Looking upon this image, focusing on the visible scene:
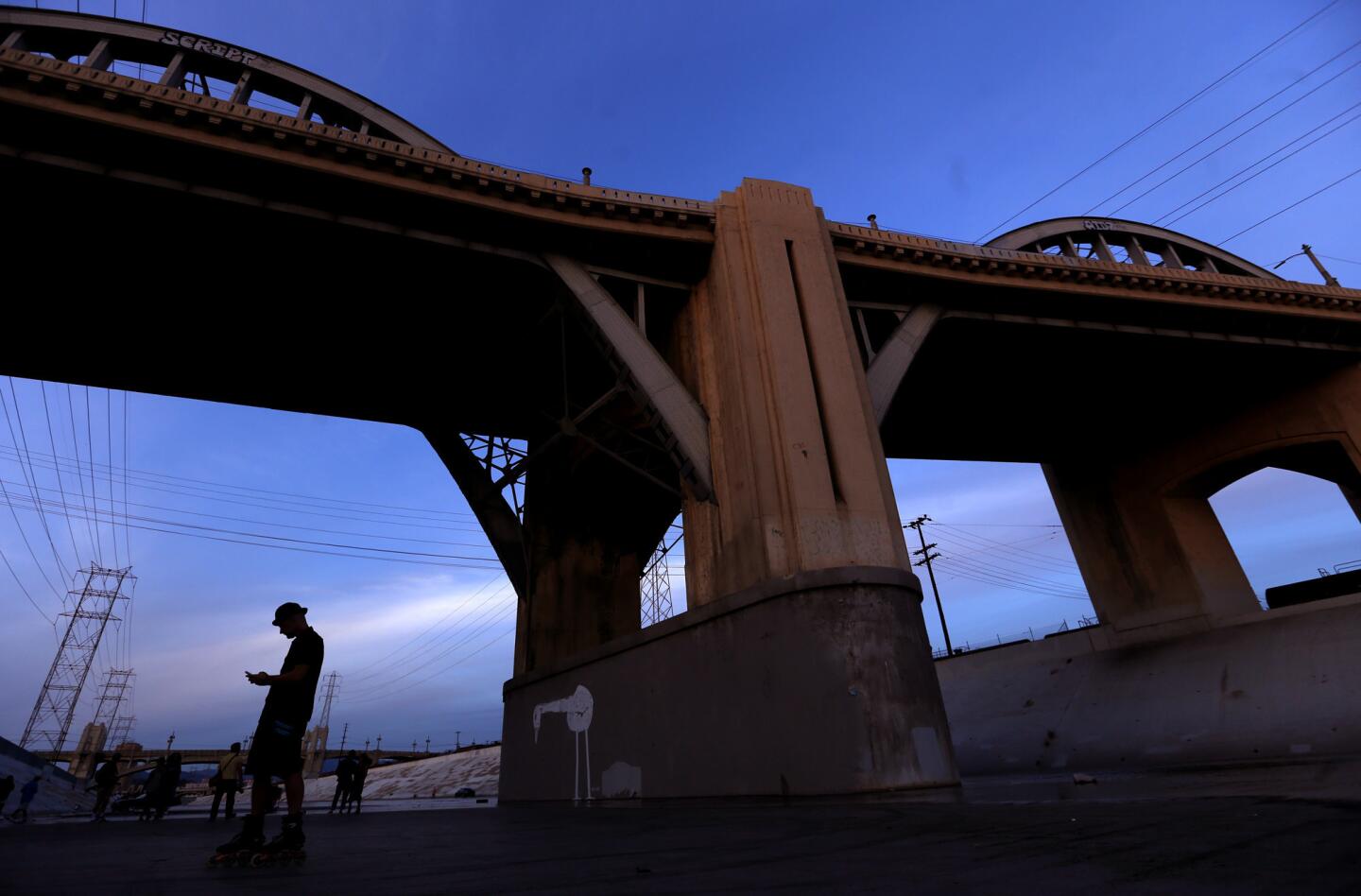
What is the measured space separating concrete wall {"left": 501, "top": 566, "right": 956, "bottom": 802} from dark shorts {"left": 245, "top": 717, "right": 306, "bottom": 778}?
7.03m

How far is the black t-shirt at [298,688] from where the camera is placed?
489 cm

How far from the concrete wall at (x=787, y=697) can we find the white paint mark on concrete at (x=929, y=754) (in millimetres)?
19

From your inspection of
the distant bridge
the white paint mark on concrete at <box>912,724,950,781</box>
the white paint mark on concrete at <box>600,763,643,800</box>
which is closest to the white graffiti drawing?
the white paint mark on concrete at <box>600,763,643,800</box>

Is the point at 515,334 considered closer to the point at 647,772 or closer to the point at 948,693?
the point at 647,772

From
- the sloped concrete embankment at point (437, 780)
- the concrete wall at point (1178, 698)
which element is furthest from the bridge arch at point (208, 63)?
the sloped concrete embankment at point (437, 780)

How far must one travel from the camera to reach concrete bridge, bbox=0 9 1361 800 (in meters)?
11.2

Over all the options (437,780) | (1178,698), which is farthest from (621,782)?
(437,780)

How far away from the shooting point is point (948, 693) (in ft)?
91.1

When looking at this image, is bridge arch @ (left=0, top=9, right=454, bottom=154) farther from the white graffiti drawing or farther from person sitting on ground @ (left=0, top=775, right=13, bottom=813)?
person sitting on ground @ (left=0, top=775, right=13, bottom=813)

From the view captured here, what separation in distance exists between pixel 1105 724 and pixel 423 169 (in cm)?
2458

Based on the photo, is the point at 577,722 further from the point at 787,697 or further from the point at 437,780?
the point at 437,780

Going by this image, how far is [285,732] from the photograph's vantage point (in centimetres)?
490

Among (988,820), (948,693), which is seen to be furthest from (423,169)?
(948,693)

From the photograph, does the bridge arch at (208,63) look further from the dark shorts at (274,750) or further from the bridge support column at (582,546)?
the dark shorts at (274,750)
